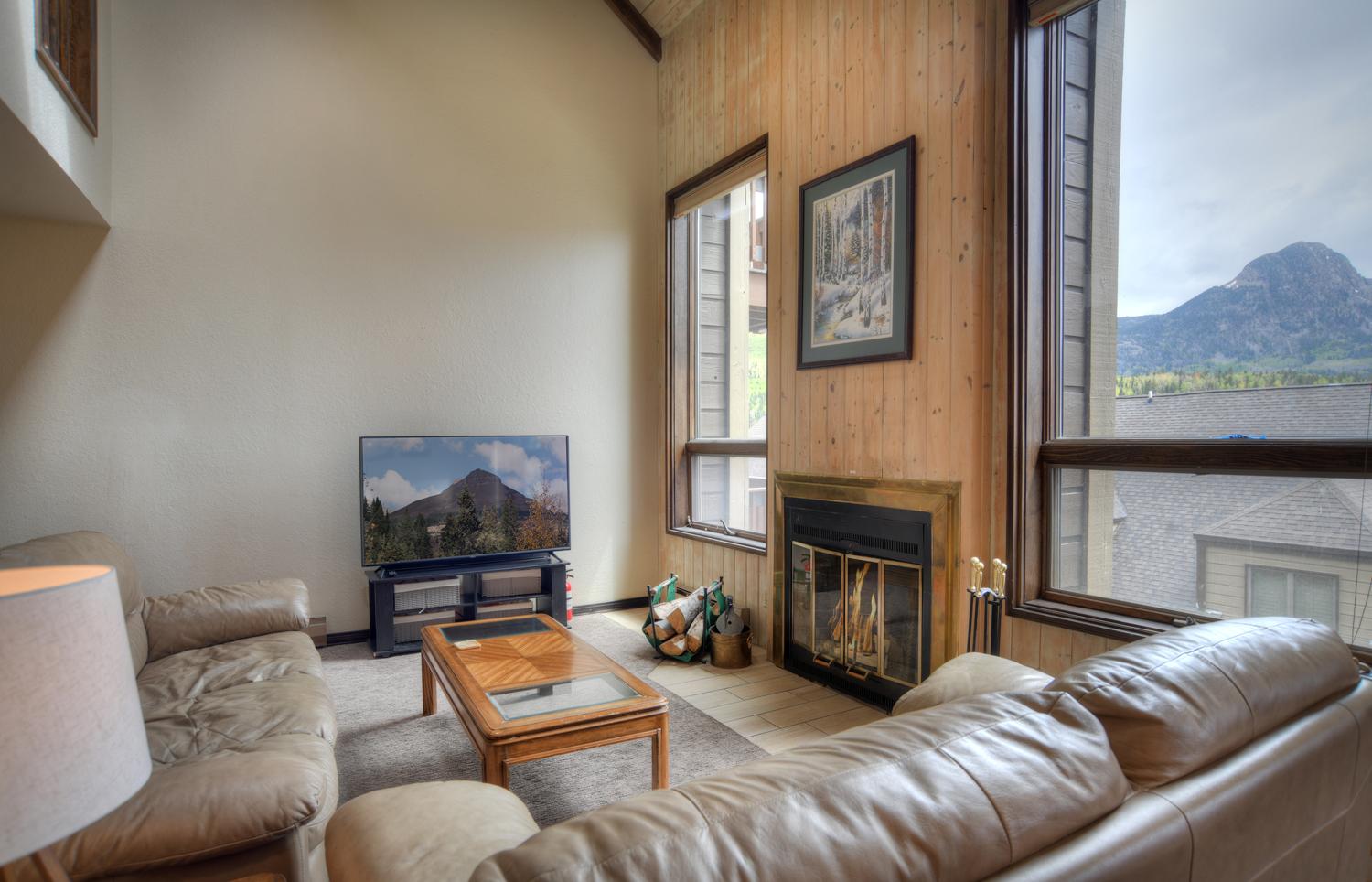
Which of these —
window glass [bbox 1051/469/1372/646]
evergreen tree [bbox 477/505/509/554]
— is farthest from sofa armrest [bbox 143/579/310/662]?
window glass [bbox 1051/469/1372/646]

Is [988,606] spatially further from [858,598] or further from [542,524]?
[542,524]

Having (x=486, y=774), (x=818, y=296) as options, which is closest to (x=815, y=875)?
(x=486, y=774)

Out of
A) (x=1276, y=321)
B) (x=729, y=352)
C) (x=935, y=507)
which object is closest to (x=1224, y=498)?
(x=1276, y=321)

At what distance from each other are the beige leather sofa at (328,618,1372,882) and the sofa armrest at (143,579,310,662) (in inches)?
78.1

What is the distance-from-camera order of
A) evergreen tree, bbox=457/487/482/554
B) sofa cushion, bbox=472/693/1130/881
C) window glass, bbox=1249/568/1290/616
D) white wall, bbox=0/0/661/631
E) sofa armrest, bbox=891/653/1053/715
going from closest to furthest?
sofa cushion, bbox=472/693/1130/881, sofa armrest, bbox=891/653/1053/715, window glass, bbox=1249/568/1290/616, white wall, bbox=0/0/661/631, evergreen tree, bbox=457/487/482/554

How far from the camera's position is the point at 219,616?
2803 millimetres

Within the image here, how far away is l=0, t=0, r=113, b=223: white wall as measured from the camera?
7.12 ft

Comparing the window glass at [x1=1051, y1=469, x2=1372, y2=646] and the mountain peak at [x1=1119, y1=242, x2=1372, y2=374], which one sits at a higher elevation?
the mountain peak at [x1=1119, y1=242, x2=1372, y2=374]

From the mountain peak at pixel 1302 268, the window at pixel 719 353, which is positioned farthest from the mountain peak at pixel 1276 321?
the window at pixel 719 353

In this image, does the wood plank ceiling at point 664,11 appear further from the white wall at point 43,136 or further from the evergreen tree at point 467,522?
the evergreen tree at point 467,522

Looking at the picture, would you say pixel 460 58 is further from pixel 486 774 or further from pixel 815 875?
pixel 815 875

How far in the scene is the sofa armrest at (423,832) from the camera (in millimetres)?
1001

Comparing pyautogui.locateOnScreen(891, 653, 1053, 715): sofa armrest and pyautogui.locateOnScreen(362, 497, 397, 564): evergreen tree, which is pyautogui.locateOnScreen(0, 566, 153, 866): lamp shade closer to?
pyautogui.locateOnScreen(891, 653, 1053, 715): sofa armrest

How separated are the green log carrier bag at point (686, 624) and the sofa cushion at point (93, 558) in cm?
215
